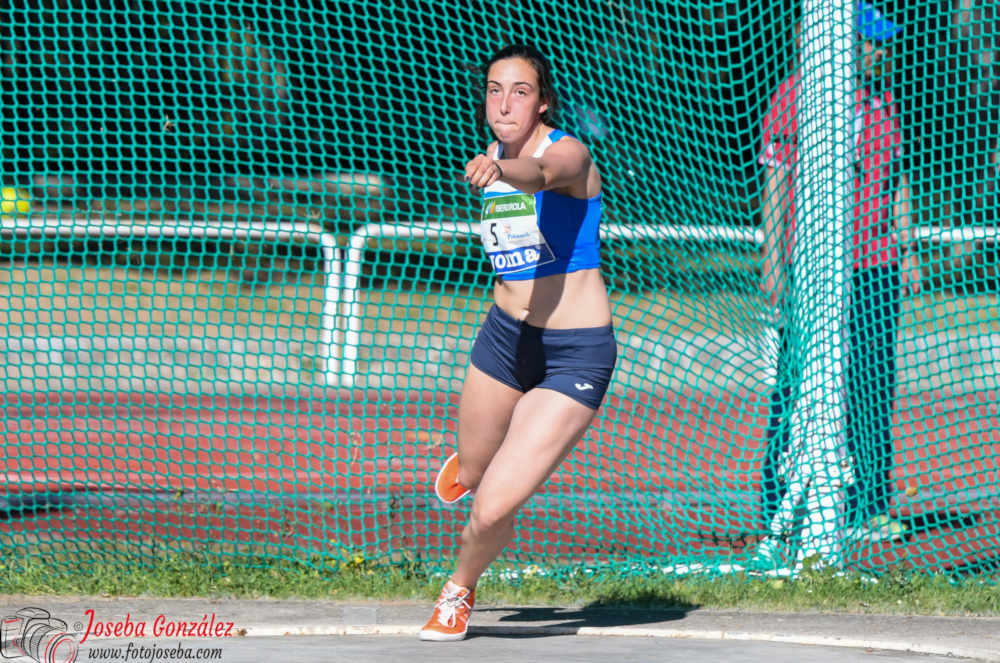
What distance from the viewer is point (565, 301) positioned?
4195 millimetres

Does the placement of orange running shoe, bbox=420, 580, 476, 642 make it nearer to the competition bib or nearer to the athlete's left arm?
the competition bib

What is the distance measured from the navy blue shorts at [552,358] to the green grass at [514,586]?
3.70 ft

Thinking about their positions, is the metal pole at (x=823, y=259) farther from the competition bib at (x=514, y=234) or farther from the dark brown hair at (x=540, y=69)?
the competition bib at (x=514, y=234)

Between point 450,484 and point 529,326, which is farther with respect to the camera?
point 450,484

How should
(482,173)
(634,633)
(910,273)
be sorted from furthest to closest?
(910,273) → (634,633) → (482,173)

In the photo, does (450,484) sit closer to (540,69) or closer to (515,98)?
(515,98)

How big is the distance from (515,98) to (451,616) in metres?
1.75

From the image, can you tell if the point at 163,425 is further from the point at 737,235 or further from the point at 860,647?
the point at 860,647

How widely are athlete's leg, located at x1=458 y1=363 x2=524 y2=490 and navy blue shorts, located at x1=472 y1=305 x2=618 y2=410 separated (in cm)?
4

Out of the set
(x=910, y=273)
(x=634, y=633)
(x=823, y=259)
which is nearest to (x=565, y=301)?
(x=634, y=633)

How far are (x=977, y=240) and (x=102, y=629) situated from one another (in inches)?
160

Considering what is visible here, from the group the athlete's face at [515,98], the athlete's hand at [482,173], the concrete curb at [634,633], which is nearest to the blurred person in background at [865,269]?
the concrete curb at [634,633]

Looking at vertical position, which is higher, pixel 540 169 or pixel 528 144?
pixel 528 144

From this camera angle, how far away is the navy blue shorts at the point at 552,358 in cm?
414
